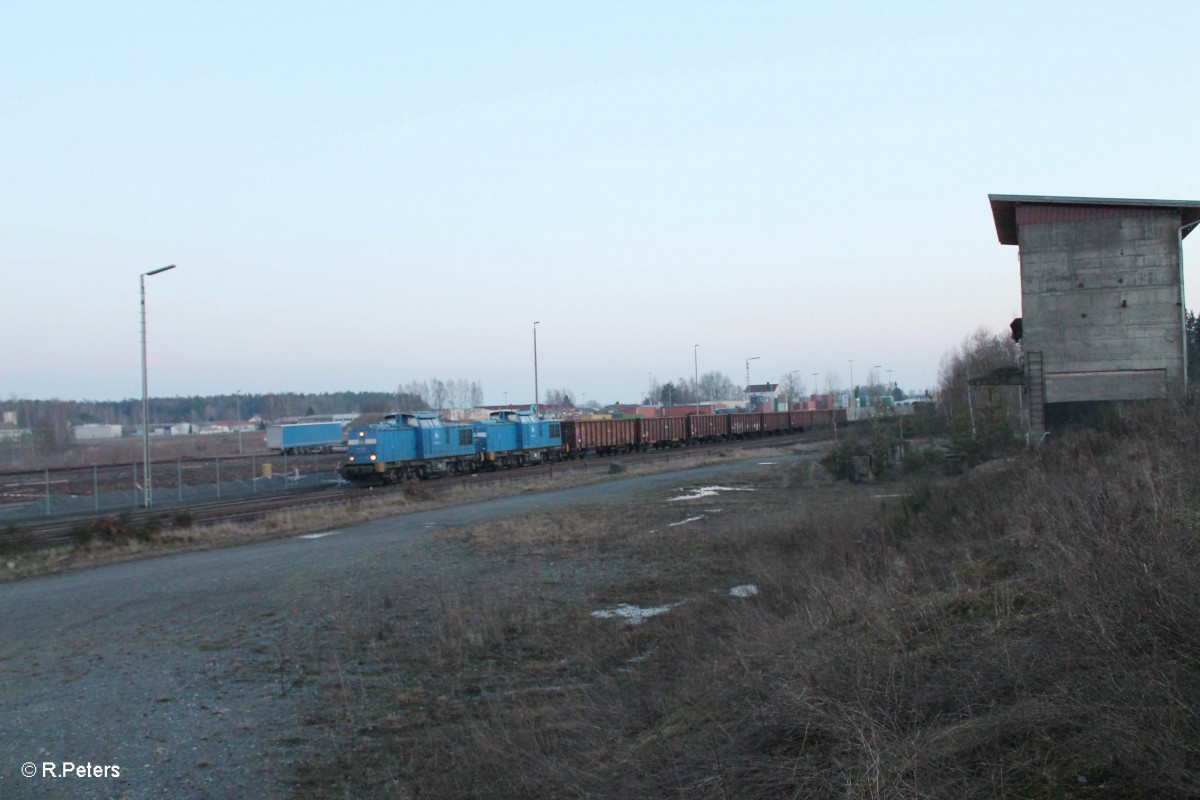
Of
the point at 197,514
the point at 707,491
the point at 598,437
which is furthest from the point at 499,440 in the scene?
the point at 197,514

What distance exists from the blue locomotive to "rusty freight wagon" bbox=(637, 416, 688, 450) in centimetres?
974

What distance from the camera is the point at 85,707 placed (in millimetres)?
8289

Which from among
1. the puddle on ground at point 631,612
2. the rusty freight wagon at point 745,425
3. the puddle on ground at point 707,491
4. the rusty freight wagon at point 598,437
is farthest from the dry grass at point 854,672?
the rusty freight wagon at point 745,425

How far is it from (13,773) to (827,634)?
20.7 feet

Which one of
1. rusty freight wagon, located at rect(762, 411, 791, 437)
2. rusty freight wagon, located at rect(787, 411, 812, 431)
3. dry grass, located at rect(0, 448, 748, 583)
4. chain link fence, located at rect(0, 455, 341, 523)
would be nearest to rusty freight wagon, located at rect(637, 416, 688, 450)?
rusty freight wagon, located at rect(762, 411, 791, 437)

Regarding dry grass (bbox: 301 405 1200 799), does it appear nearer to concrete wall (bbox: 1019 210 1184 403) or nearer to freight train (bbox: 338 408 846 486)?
concrete wall (bbox: 1019 210 1184 403)

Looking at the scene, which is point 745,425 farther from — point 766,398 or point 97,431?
point 97,431

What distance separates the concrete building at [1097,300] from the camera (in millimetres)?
24562

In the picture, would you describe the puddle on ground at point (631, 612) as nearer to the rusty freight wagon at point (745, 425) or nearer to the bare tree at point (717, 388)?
the rusty freight wagon at point (745, 425)

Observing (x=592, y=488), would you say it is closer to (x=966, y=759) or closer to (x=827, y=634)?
(x=827, y=634)

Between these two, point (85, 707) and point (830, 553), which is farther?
point (830, 553)

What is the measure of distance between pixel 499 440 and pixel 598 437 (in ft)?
37.8

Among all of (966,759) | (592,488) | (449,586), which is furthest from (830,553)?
(592,488)

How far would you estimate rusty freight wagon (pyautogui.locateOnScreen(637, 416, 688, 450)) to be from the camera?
6366 centimetres
